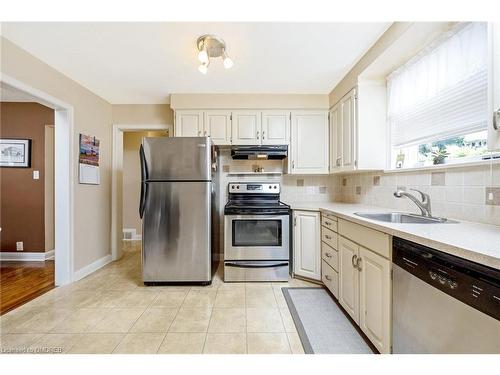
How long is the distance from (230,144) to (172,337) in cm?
215

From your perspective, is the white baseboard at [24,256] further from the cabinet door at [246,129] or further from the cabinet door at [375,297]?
the cabinet door at [375,297]

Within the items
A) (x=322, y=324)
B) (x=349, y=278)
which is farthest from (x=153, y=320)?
(x=349, y=278)

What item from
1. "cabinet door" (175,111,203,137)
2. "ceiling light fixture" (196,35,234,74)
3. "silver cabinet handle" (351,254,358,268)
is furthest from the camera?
"cabinet door" (175,111,203,137)

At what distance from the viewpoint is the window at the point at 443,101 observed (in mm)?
1390

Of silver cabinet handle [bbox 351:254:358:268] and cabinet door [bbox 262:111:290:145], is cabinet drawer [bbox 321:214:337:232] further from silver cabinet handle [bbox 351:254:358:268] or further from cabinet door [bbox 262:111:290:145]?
cabinet door [bbox 262:111:290:145]

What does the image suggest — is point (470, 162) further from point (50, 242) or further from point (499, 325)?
point (50, 242)

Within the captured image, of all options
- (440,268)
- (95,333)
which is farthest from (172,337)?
(440,268)

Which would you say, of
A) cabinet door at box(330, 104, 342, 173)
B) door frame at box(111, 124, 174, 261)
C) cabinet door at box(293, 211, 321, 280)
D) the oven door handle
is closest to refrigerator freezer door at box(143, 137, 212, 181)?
door frame at box(111, 124, 174, 261)

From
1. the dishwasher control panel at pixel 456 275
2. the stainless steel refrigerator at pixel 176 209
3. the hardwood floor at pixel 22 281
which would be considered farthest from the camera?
the stainless steel refrigerator at pixel 176 209

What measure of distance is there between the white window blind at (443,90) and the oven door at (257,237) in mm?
1482

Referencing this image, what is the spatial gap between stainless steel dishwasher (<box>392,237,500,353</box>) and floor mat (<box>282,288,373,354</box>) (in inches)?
16.4

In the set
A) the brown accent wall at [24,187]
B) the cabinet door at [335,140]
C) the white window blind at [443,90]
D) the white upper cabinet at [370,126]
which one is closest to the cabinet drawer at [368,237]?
the white upper cabinet at [370,126]

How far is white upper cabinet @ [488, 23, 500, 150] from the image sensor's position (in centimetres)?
96

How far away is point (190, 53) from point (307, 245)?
2.27 m
